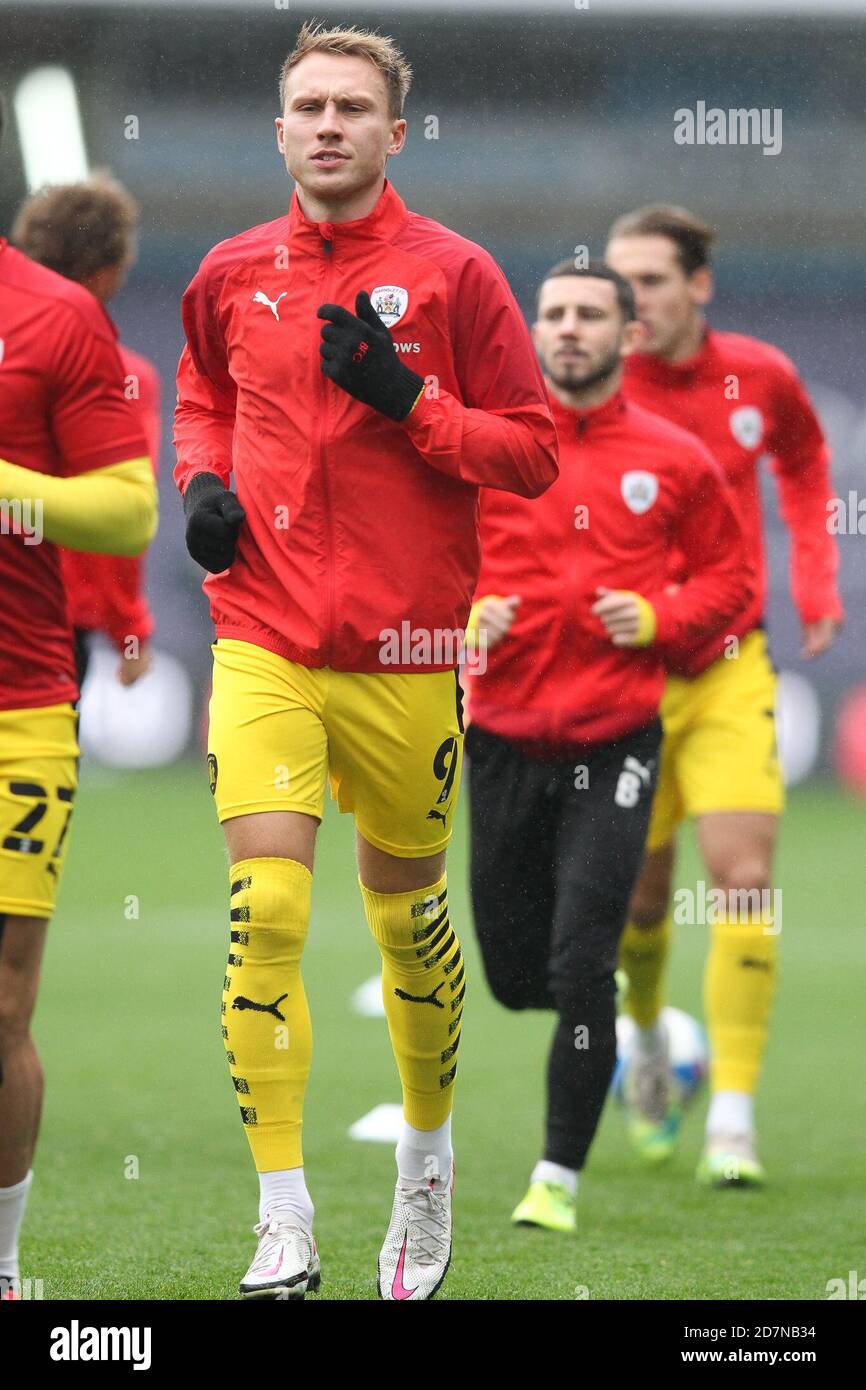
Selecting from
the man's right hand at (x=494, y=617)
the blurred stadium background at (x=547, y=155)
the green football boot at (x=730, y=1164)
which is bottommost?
the green football boot at (x=730, y=1164)

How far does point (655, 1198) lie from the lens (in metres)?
6.02

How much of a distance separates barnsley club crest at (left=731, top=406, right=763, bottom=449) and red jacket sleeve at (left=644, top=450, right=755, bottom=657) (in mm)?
683

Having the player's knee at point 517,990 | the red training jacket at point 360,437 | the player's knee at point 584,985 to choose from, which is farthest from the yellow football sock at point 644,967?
the red training jacket at point 360,437

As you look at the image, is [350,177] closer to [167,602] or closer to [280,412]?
[280,412]

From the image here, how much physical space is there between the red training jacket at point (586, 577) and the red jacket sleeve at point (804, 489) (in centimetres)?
95

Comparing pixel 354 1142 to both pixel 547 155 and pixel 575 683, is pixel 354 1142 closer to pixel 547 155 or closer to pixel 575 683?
pixel 575 683

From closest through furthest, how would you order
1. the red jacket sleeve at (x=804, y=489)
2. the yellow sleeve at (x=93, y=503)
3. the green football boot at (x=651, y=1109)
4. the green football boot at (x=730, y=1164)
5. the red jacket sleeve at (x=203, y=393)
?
the yellow sleeve at (x=93, y=503), the red jacket sleeve at (x=203, y=393), the green football boot at (x=730, y=1164), the green football boot at (x=651, y=1109), the red jacket sleeve at (x=804, y=489)

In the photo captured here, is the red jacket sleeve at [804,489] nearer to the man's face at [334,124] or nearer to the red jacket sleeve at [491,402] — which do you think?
the red jacket sleeve at [491,402]

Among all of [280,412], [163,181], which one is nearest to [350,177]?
[280,412]

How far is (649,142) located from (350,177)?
11.7 m

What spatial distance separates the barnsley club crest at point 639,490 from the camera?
19.6 ft

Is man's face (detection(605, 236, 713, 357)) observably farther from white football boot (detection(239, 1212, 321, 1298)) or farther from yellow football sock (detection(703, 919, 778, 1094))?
white football boot (detection(239, 1212, 321, 1298))

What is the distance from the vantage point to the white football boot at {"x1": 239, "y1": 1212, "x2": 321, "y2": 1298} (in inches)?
158

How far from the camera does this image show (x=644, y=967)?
22.4ft
